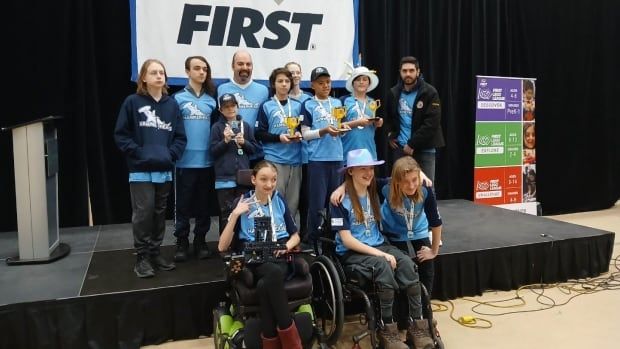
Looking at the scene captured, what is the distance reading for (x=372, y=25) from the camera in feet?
17.0

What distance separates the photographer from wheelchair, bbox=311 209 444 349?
234 centimetres

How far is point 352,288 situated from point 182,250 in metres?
1.22

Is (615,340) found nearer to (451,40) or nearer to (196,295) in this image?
(196,295)

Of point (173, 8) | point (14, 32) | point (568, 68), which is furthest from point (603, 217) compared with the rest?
point (14, 32)

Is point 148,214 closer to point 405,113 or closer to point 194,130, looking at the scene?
point 194,130

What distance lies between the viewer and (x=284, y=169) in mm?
3354

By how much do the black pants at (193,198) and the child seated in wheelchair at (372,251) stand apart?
0.97 metres

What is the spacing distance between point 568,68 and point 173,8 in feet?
16.4

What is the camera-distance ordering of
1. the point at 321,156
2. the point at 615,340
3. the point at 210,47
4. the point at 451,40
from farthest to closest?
the point at 451,40, the point at 210,47, the point at 321,156, the point at 615,340

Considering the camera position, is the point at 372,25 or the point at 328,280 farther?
the point at 372,25

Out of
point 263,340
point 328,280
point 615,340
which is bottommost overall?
point 615,340

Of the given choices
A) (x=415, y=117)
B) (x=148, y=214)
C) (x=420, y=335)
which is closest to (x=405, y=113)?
(x=415, y=117)

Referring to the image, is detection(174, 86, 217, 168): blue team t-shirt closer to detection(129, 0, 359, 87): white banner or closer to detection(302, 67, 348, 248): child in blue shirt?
detection(302, 67, 348, 248): child in blue shirt

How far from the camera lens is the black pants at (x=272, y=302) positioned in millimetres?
2145
